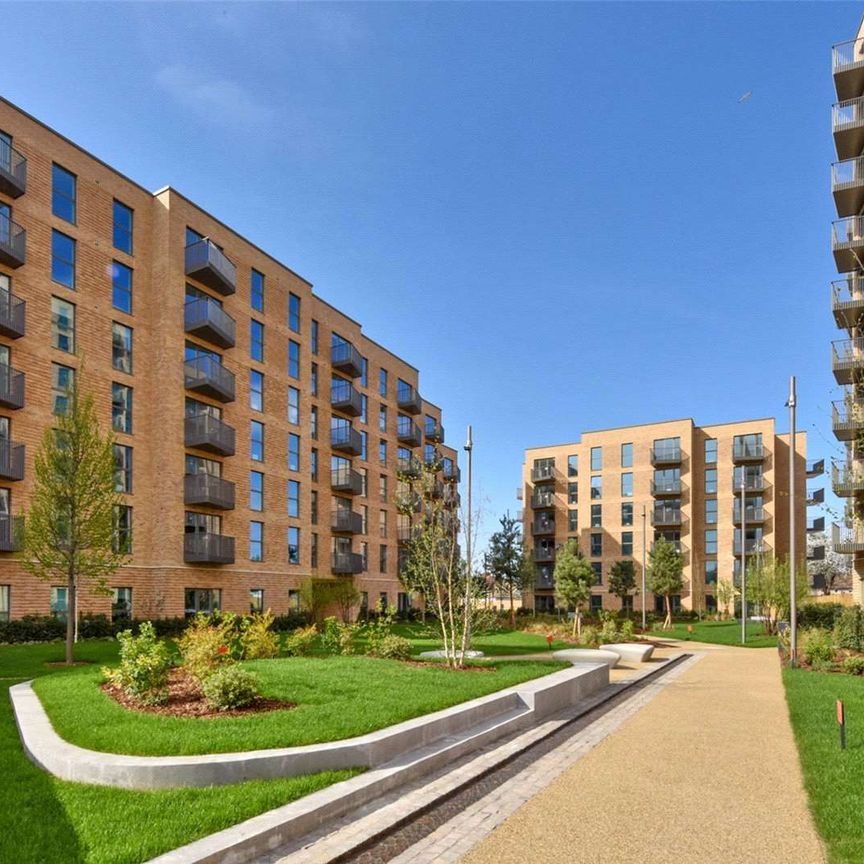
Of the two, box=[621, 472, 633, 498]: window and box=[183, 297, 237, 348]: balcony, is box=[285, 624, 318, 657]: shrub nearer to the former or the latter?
box=[183, 297, 237, 348]: balcony

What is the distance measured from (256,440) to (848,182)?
28560 millimetres

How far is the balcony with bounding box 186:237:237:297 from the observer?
31562 mm

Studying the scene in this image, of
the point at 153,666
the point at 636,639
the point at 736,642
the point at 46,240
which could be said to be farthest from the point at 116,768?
the point at 736,642

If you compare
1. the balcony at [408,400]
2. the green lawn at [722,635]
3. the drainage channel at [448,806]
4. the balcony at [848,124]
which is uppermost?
the balcony at [848,124]

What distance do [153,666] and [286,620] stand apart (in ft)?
84.5

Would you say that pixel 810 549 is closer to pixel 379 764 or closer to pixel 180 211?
pixel 180 211

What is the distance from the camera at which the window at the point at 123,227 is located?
29.4 metres

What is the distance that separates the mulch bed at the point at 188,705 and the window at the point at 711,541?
5490 cm

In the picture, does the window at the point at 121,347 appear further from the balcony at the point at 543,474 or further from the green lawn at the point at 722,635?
the balcony at the point at 543,474

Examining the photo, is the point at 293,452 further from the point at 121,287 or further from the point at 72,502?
the point at 72,502

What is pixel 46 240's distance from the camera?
85.5 ft

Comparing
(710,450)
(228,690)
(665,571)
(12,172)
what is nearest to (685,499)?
(710,450)

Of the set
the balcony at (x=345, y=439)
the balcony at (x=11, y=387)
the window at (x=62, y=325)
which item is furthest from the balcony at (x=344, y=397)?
the balcony at (x=11, y=387)

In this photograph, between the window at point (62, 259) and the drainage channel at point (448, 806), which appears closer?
the drainage channel at point (448, 806)
